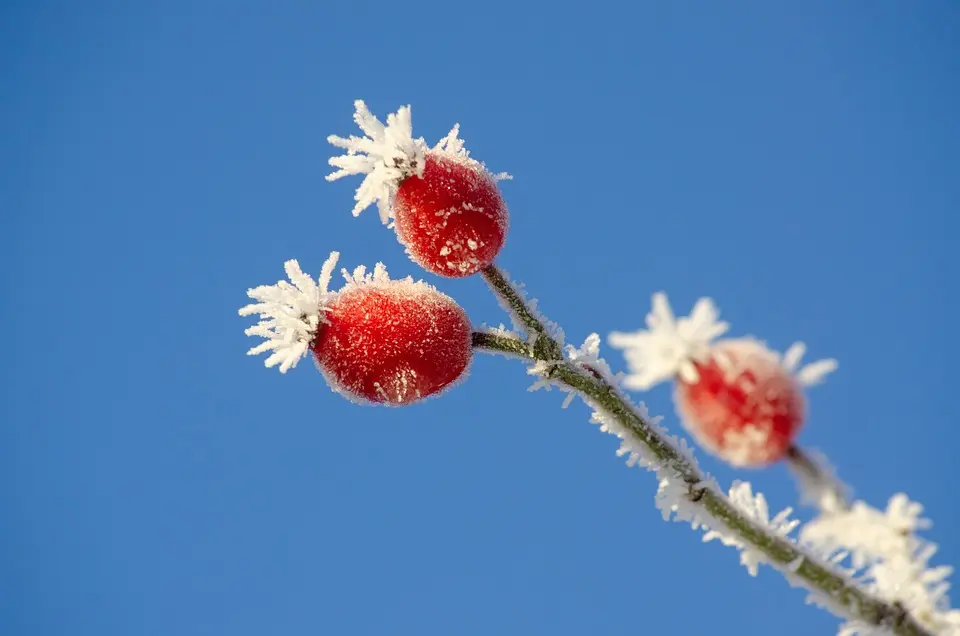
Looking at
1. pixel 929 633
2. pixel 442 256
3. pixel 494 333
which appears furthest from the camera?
pixel 494 333

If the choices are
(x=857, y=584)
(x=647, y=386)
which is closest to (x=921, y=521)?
(x=857, y=584)

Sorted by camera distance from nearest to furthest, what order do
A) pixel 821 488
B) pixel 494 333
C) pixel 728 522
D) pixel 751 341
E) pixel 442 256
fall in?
1. pixel 821 488
2. pixel 751 341
3. pixel 728 522
4. pixel 442 256
5. pixel 494 333

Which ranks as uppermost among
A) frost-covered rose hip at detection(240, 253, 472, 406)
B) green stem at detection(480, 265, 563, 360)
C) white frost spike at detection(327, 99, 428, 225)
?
white frost spike at detection(327, 99, 428, 225)

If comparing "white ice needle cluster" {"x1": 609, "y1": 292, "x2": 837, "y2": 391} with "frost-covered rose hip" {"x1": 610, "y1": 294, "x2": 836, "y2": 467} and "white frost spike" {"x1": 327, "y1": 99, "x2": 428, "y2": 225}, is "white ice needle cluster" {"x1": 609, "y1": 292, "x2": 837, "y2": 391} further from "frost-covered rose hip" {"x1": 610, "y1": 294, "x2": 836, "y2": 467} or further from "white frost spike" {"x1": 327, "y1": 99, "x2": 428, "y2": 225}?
"white frost spike" {"x1": 327, "y1": 99, "x2": 428, "y2": 225}

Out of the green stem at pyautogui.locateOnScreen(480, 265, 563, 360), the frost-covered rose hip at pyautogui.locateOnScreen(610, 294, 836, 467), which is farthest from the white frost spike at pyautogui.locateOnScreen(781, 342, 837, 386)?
the green stem at pyautogui.locateOnScreen(480, 265, 563, 360)

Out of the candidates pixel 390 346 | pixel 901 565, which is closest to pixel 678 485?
pixel 901 565

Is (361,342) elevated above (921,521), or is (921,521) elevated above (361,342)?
(361,342)

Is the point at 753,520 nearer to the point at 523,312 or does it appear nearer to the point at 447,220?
the point at 523,312

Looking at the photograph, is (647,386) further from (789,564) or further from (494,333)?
(494,333)

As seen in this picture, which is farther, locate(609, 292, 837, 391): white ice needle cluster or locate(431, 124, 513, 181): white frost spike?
locate(431, 124, 513, 181): white frost spike
